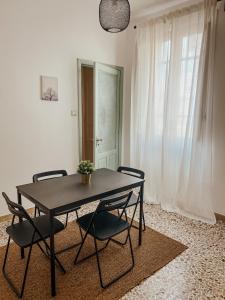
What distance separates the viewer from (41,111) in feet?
10.3

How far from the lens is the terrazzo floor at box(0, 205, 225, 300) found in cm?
188

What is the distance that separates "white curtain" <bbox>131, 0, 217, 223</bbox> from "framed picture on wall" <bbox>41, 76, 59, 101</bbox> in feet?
4.25

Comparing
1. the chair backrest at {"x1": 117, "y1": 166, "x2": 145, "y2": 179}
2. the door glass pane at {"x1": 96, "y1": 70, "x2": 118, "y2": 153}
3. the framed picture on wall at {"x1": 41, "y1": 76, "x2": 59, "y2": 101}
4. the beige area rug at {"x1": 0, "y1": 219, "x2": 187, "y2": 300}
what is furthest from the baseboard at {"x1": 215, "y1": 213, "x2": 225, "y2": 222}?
the framed picture on wall at {"x1": 41, "y1": 76, "x2": 59, "y2": 101}

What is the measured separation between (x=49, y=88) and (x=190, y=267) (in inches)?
106

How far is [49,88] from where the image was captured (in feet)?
10.3

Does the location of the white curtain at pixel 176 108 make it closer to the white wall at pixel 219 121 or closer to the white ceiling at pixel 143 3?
the white wall at pixel 219 121

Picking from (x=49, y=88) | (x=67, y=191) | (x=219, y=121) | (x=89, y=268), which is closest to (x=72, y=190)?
(x=67, y=191)

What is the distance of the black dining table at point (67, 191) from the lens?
1.78 meters

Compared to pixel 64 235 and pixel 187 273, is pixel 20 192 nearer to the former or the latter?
pixel 64 235

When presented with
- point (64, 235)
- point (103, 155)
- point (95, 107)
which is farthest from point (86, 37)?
point (64, 235)

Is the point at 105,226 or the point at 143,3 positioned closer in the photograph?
the point at 105,226

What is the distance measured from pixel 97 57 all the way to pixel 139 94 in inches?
34.7

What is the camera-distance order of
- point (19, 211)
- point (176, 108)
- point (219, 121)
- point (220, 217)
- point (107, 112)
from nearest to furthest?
point (19, 211)
point (219, 121)
point (220, 217)
point (176, 108)
point (107, 112)

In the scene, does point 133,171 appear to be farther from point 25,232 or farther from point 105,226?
point 25,232
